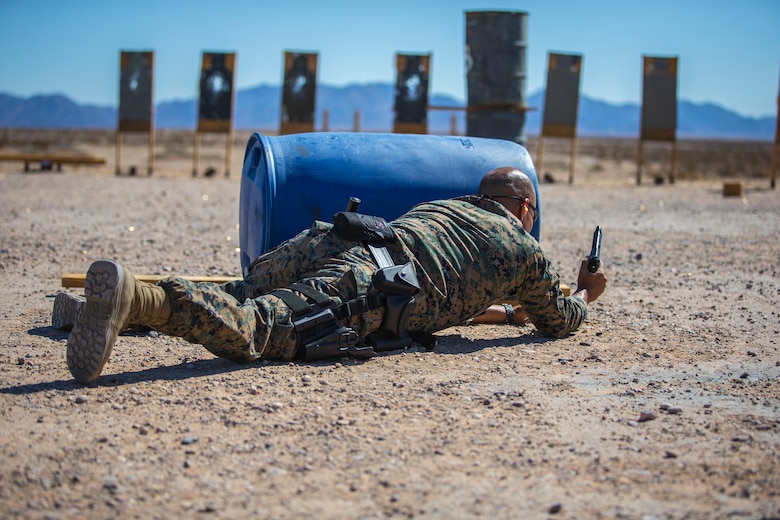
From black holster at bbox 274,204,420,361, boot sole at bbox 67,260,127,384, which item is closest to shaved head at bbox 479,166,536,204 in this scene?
black holster at bbox 274,204,420,361

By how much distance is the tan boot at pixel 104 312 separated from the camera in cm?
341

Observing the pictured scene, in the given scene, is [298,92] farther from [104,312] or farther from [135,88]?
[104,312]

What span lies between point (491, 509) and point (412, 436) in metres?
0.65

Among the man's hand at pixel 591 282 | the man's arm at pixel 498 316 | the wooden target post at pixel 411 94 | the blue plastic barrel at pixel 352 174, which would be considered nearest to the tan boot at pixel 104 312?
the blue plastic barrel at pixel 352 174

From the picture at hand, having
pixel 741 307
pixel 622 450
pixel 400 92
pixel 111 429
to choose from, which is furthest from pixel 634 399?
pixel 400 92

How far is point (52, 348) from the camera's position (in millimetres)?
4387

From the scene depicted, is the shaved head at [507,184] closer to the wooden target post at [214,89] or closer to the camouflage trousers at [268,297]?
the camouflage trousers at [268,297]

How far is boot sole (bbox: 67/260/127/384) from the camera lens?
3.40m

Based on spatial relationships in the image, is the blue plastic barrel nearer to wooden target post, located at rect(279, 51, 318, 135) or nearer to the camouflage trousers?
the camouflage trousers

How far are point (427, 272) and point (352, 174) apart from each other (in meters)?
1.25

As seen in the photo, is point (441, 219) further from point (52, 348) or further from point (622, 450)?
point (52, 348)

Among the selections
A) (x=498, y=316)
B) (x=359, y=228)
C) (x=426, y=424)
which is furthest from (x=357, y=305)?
(x=498, y=316)

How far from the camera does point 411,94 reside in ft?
56.7

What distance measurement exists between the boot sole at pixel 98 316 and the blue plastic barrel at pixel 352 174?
182cm
